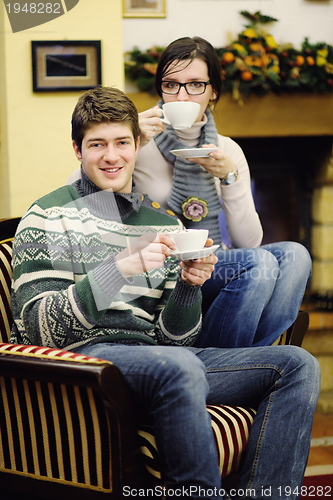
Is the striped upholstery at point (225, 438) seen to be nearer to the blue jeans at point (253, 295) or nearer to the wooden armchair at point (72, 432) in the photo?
the wooden armchair at point (72, 432)

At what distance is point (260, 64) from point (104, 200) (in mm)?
1448

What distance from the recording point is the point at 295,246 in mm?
1446

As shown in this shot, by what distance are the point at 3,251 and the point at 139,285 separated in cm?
41

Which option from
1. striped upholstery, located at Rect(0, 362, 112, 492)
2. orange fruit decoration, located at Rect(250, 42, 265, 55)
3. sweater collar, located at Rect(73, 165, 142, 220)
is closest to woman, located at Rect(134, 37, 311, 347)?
sweater collar, located at Rect(73, 165, 142, 220)

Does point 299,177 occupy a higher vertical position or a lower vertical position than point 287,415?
higher

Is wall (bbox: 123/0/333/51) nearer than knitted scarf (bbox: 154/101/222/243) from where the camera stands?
No

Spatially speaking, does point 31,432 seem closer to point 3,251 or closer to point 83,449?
point 83,449

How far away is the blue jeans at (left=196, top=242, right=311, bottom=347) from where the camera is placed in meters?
1.33

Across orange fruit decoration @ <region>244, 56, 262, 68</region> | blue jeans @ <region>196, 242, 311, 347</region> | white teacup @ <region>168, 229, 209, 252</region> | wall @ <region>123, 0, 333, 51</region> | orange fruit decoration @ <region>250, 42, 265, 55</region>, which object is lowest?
blue jeans @ <region>196, 242, 311, 347</region>

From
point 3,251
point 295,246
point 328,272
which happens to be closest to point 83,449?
point 3,251

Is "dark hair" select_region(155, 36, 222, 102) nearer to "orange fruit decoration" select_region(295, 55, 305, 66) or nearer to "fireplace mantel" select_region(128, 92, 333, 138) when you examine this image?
"fireplace mantel" select_region(128, 92, 333, 138)

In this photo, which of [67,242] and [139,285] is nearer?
[67,242]

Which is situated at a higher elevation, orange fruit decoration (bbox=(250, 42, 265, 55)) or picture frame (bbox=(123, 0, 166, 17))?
picture frame (bbox=(123, 0, 166, 17))

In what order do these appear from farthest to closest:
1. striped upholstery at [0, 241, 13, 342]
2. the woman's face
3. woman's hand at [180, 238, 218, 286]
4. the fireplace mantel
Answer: the fireplace mantel, the woman's face, striped upholstery at [0, 241, 13, 342], woman's hand at [180, 238, 218, 286]
